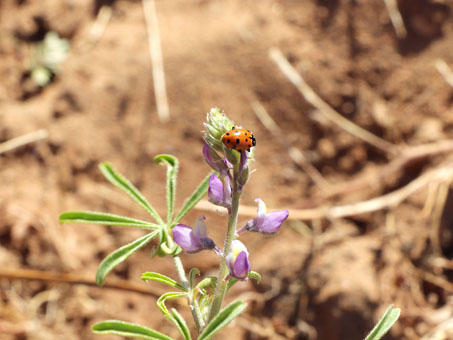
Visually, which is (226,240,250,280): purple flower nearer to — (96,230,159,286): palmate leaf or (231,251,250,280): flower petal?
(231,251,250,280): flower petal

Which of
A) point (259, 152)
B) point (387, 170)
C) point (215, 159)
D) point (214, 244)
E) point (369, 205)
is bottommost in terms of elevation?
point (369, 205)

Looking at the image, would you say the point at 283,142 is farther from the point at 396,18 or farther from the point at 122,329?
the point at 122,329

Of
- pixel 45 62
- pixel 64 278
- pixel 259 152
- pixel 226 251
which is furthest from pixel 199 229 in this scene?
pixel 45 62

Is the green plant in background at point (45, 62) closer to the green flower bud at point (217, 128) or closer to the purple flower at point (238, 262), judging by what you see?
the green flower bud at point (217, 128)

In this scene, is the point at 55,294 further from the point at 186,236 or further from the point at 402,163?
the point at 402,163

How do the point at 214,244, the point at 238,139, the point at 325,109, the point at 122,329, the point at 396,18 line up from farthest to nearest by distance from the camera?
the point at 396,18 → the point at 325,109 → the point at 214,244 → the point at 122,329 → the point at 238,139

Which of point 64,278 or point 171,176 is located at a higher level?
point 171,176

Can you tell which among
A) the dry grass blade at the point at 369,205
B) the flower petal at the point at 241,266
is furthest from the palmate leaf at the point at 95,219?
the dry grass blade at the point at 369,205
